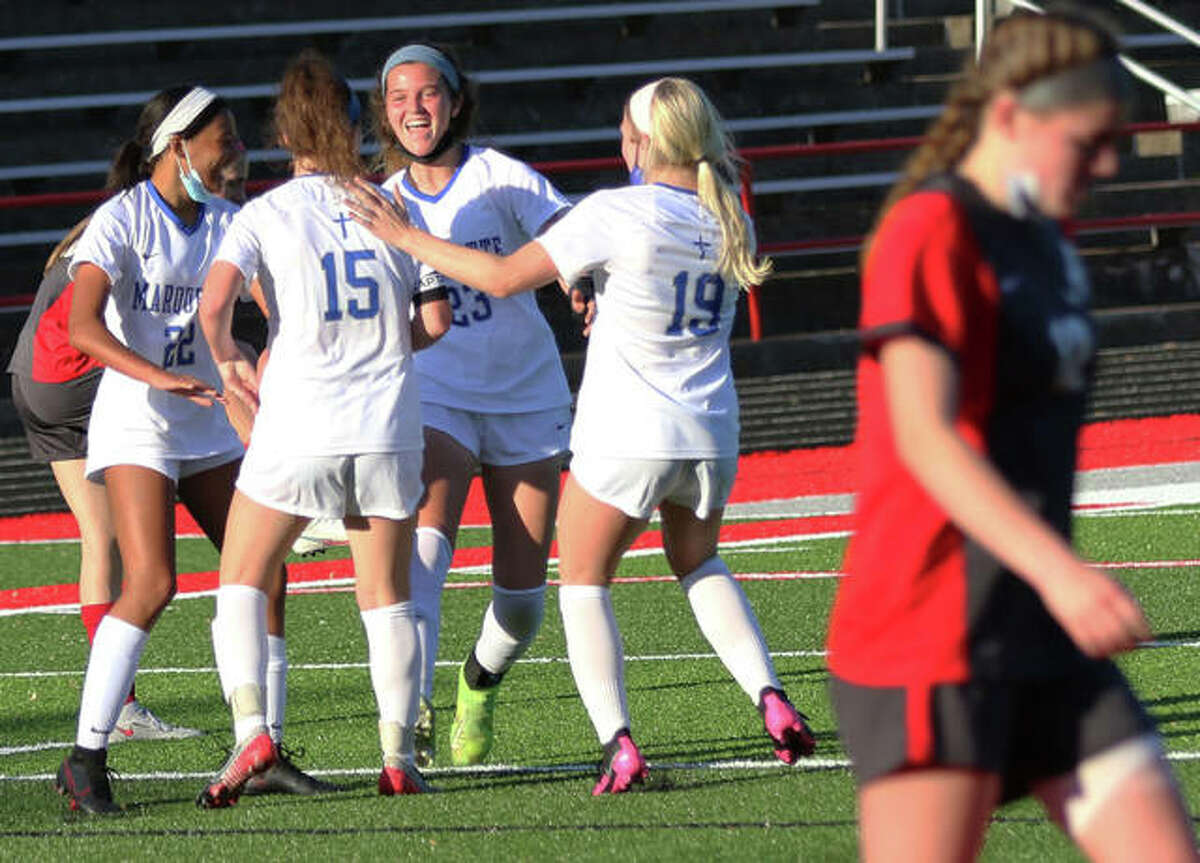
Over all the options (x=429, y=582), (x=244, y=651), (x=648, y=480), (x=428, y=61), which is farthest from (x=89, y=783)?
(x=428, y=61)

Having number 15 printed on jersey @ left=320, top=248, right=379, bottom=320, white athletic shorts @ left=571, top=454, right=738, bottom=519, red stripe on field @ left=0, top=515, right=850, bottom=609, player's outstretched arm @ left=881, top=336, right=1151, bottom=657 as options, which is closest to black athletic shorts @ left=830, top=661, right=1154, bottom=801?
player's outstretched arm @ left=881, top=336, right=1151, bottom=657

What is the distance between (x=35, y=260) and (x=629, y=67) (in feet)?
17.7

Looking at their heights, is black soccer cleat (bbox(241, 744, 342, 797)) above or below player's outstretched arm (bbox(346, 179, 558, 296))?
below

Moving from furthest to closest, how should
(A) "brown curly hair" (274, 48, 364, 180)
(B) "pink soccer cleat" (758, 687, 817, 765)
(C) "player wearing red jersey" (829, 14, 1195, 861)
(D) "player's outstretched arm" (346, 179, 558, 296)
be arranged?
(B) "pink soccer cleat" (758, 687, 817, 765) < (A) "brown curly hair" (274, 48, 364, 180) < (D) "player's outstretched arm" (346, 179, 558, 296) < (C) "player wearing red jersey" (829, 14, 1195, 861)

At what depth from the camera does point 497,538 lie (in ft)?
21.4

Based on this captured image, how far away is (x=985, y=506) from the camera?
2.80 meters

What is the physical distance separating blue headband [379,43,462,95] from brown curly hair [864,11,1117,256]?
11.3 ft

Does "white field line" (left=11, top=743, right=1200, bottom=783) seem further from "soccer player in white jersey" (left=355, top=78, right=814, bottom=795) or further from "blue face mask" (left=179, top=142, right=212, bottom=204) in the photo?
"blue face mask" (left=179, top=142, right=212, bottom=204)

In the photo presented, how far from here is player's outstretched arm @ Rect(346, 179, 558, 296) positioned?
5133mm

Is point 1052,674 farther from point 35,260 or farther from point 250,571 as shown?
point 35,260

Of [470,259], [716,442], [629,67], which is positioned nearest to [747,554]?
[716,442]

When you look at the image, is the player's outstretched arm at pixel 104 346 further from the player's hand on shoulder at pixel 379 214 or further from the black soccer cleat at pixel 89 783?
the black soccer cleat at pixel 89 783

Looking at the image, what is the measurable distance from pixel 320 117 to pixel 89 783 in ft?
5.68

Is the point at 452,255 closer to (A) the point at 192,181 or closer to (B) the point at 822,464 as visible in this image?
(A) the point at 192,181
